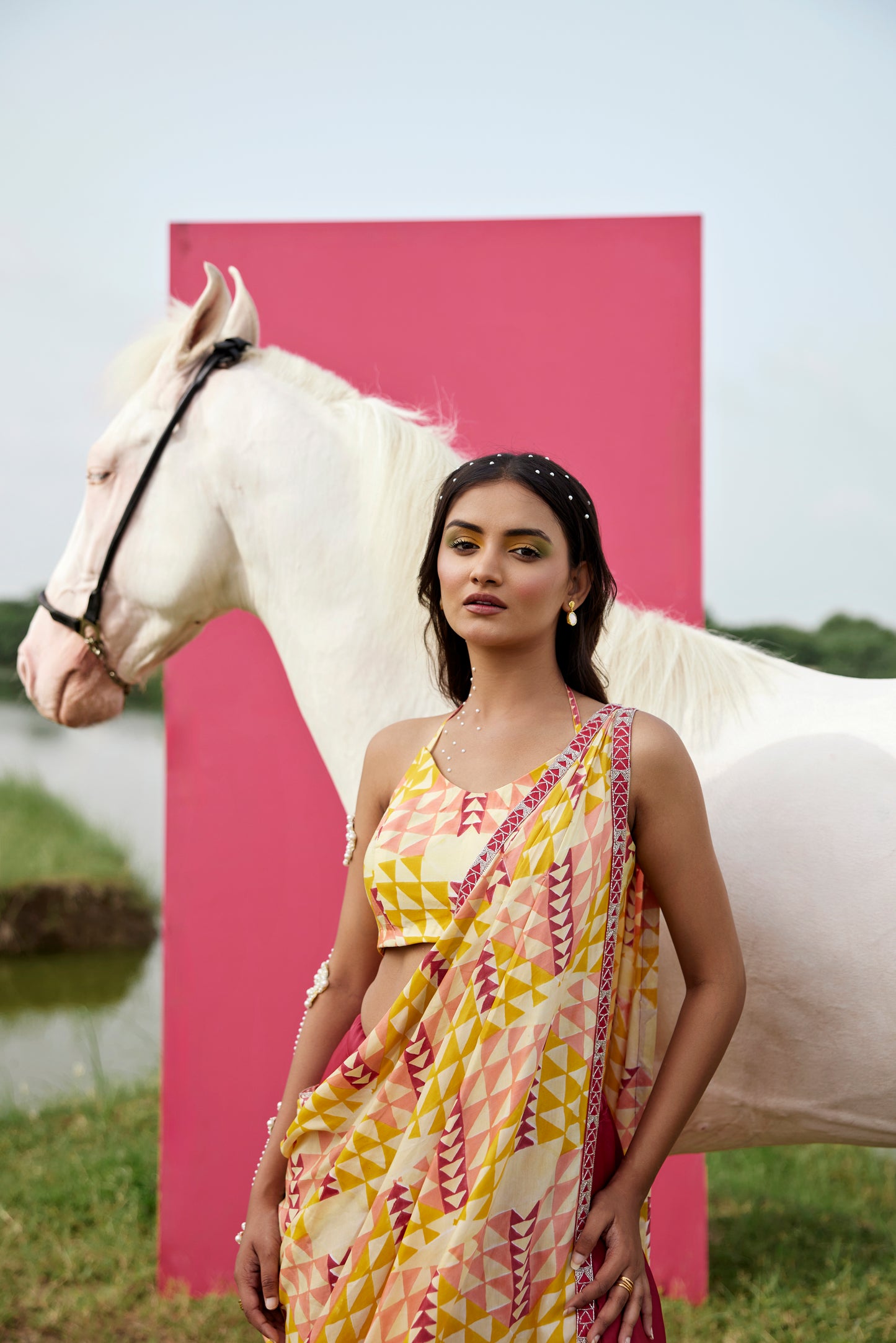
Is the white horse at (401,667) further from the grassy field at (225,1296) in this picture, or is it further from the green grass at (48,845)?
the green grass at (48,845)

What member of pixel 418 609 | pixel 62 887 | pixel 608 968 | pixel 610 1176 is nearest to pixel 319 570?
pixel 418 609

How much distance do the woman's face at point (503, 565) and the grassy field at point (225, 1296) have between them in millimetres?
2028

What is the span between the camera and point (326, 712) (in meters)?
1.58

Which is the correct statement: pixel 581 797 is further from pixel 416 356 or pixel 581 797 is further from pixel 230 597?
pixel 416 356

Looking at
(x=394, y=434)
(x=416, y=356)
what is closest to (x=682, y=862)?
(x=394, y=434)

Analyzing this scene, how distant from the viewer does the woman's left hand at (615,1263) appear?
3.03 feet

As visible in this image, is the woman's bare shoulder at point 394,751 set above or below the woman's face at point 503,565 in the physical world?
below

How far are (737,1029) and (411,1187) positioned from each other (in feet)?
1.88

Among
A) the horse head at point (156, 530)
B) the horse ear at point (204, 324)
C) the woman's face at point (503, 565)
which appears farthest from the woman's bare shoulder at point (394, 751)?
the horse ear at point (204, 324)

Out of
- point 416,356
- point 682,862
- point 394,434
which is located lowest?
point 682,862

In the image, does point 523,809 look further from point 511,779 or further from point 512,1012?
point 512,1012

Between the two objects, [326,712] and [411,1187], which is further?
[326,712]

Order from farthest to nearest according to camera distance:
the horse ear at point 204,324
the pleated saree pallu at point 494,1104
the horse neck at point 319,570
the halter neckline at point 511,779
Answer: the horse ear at point 204,324 → the horse neck at point 319,570 → the halter neckline at point 511,779 → the pleated saree pallu at point 494,1104

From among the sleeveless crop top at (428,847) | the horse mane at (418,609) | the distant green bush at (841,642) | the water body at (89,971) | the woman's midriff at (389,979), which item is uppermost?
the horse mane at (418,609)
